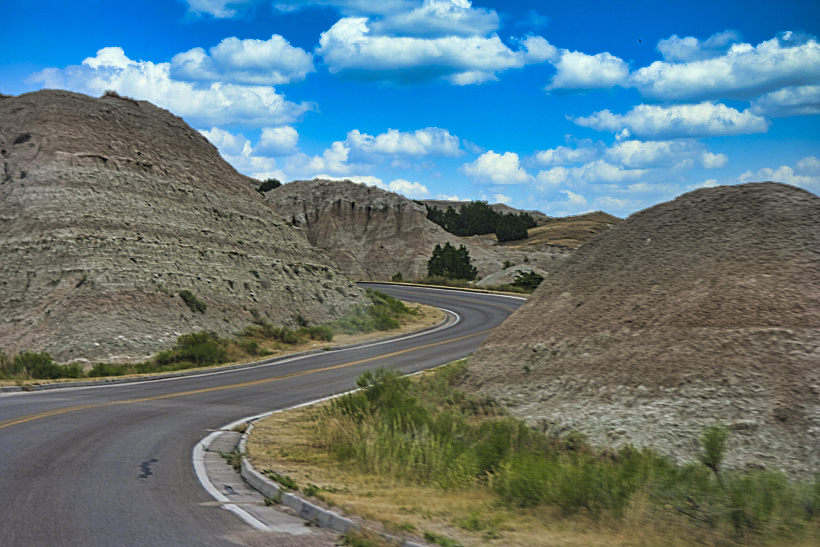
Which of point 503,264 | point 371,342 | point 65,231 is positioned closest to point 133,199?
point 65,231

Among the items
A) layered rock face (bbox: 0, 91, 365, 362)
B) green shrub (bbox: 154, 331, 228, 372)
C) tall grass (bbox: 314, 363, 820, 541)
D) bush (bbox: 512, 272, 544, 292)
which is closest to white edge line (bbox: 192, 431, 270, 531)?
tall grass (bbox: 314, 363, 820, 541)

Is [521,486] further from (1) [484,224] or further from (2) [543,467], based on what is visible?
(1) [484,224]

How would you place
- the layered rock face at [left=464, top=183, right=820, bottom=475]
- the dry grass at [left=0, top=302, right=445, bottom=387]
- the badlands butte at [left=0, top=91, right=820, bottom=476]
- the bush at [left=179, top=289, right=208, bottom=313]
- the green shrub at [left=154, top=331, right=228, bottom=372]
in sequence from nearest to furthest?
1. the layered rock face at [left=464, top=183, right=820, bottom=475]
2. the badlands butte at [left=0, top=91, right=820, bottom=476]
3. the dry grass at [left=0, top=302, right=445, bottom=387]
4. the green shrub at [left=154, top=331, right=228, bottom=372]
5. the bush at [left=179, top=289, right=208, bottom=313]

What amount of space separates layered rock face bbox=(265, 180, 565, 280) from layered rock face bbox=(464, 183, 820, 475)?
6183cm

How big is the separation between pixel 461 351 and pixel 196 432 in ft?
47.3

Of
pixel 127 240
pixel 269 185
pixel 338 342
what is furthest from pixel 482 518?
pixel 269 185

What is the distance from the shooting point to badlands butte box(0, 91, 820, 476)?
30.6 ft

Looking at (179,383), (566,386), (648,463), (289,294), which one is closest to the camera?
(648,463)

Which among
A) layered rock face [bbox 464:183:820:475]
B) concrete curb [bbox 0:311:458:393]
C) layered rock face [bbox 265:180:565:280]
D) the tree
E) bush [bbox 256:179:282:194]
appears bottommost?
concrete curb [bbox 0:311:458:393]

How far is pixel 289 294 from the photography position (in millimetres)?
34125

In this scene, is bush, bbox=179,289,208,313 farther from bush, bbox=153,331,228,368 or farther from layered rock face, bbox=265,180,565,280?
layered rock face, bbox=265,180,565,280

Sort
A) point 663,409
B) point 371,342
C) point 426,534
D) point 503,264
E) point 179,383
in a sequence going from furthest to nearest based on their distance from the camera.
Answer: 1. point 503,264
2. point 371,342
3. point 179,383
4. point 663,409
5. point 426,534

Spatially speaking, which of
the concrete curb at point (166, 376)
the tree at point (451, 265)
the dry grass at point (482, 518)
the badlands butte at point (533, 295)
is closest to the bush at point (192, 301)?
the badlands butte at point (533, 295)

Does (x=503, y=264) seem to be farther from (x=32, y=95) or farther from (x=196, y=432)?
(x=196, y=432)
